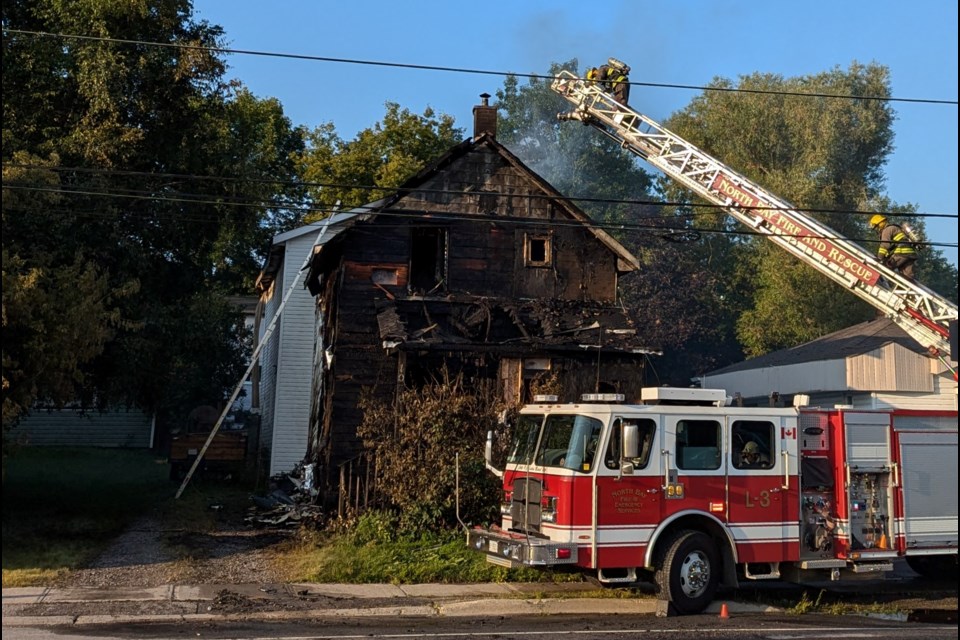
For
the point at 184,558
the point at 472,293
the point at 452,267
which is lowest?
the point at 184,558

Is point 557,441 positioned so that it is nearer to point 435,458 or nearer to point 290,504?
point 435,458

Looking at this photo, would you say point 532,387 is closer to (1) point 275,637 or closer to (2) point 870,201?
(1) point 275,637

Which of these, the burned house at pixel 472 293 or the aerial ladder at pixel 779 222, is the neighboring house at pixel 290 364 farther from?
the aerial ladder at pixel 779 222

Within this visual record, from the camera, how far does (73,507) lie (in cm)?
1870

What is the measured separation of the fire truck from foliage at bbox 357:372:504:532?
7.51 feet

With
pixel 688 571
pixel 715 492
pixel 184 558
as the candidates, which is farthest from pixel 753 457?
pixel 184 558

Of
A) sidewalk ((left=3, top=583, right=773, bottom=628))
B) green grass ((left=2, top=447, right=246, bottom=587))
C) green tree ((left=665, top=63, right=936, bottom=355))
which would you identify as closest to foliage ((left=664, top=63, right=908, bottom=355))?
green tree ((left=665, top=63, right=936, bottom=355))

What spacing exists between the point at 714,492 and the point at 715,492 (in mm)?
13

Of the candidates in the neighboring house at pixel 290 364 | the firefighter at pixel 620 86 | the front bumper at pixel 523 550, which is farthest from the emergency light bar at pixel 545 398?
the neighboring house at pixel 290 364

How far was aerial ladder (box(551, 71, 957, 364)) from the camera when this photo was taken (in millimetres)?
16453

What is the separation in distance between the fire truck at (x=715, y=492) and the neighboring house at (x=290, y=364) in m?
13.6

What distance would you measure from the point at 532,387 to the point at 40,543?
855cm

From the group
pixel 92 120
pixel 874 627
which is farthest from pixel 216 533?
pixel 874 627

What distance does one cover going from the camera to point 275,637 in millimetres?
9586
